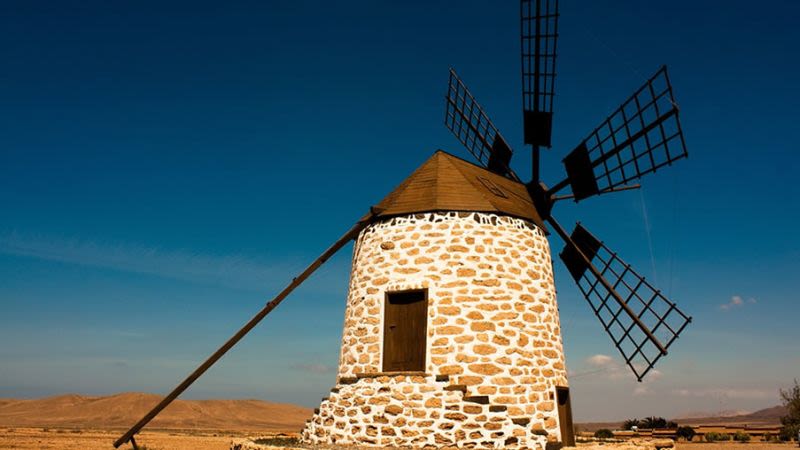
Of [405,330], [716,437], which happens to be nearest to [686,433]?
[716,437]

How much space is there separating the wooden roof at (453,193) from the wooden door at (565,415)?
3.70m

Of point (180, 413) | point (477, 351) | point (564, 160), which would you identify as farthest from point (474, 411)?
point (180, 413)

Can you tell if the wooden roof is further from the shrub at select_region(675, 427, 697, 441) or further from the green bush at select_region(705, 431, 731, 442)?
the green bush at select_region(705, 431, 731, 442)

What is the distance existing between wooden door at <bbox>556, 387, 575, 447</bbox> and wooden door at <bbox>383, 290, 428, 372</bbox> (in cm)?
315

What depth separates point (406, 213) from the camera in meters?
12.1

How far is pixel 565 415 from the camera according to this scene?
12094mm

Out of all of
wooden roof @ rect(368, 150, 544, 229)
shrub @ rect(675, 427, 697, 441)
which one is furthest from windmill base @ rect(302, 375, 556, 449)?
shrub @ rect(675, 427, 697, 441)

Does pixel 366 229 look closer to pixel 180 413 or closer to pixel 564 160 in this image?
pixel 564 160

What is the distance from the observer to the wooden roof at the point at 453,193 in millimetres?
12000

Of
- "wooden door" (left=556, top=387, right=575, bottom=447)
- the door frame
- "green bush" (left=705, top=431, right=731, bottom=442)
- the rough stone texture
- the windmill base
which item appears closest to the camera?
the windmill base

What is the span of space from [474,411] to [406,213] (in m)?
4.18

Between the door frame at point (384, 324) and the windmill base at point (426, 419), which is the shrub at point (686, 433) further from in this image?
the door frame at point (384, 324)

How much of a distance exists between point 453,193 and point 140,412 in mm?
74900

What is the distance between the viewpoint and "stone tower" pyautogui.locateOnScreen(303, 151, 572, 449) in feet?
33.3
